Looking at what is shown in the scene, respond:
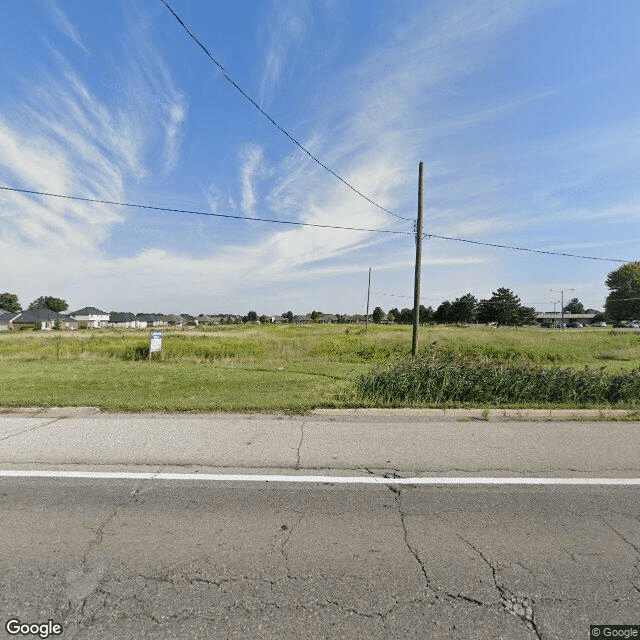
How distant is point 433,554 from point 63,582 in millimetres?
2656

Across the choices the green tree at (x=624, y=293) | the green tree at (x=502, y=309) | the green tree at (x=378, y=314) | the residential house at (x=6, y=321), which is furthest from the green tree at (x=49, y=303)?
the green tree at (x=624, y=293)

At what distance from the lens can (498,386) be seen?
7402 millimetres

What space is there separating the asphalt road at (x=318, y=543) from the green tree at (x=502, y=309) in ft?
356

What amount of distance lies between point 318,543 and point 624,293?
10964cm

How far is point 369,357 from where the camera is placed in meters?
18.4

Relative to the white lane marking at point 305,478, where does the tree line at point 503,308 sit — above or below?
above

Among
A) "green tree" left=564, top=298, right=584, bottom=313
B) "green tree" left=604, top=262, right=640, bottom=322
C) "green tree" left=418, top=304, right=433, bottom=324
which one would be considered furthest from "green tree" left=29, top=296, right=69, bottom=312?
"green tree" left=564, top=298, right=584, bottom=313

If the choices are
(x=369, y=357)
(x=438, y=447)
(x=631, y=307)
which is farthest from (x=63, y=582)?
(x=631, y=307)

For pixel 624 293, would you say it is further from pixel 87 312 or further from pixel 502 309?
pixel 87 312

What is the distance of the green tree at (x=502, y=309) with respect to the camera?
10044 centimetres

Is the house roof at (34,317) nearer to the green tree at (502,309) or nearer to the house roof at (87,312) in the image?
the house roof at (87,312)

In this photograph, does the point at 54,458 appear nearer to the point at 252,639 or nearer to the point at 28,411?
the point at 28,411

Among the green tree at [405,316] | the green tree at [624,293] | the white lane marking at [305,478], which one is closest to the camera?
the white lane marking at [305,478]

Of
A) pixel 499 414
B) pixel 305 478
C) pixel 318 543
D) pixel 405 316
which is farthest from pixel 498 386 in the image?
pixel 405 316
